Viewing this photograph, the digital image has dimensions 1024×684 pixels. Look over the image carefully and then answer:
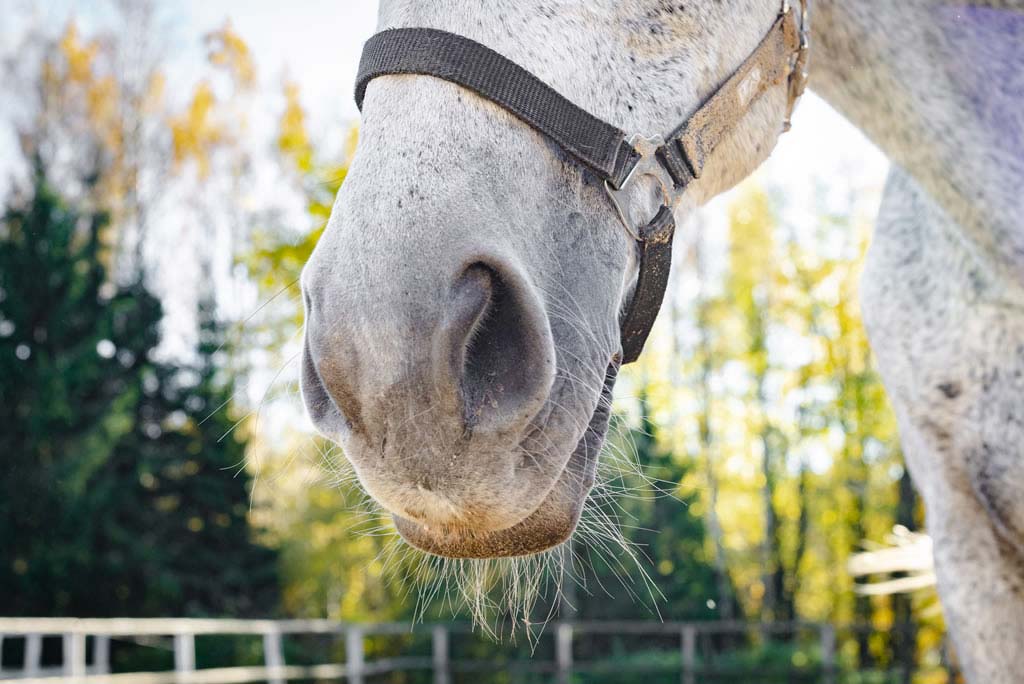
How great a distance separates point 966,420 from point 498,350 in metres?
1.21

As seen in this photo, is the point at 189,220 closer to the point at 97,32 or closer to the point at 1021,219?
the point at 97,32

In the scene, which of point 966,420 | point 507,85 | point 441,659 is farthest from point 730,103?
point 441,659

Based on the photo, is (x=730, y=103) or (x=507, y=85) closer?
(x=507, y=85)

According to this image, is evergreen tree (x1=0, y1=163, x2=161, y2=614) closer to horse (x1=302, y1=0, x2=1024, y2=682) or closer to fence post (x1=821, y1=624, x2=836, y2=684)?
fence post (x1=821, y1=624, x2=836, y2=684)

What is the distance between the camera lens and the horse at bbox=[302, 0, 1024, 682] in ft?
3.84

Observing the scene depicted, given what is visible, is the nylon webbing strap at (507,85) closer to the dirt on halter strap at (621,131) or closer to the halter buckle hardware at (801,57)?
the dirt on halter strap at (621,131)

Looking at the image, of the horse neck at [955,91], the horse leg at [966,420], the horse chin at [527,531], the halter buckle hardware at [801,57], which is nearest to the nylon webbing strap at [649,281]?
the horse chin at [527,531]

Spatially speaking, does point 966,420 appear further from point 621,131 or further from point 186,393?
point 186,393

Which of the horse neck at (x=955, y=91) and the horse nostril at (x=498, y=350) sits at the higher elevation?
the horse neck at (x=955, y=91)

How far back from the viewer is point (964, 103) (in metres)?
1.75

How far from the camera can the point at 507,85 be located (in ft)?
4.25

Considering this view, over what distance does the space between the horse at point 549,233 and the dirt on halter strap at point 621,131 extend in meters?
0.02

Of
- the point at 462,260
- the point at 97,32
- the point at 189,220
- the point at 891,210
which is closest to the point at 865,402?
the point at 189,220

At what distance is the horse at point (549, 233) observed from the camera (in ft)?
3.84
